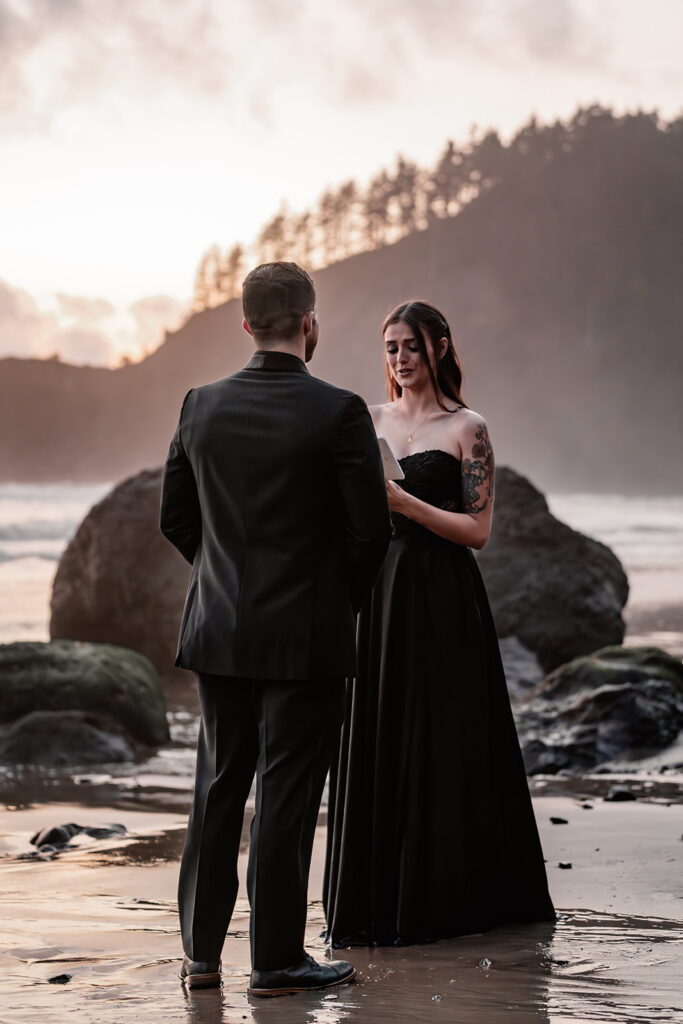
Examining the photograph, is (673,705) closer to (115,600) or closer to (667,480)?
(115,600)

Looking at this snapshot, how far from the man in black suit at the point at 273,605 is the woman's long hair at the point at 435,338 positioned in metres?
1.03

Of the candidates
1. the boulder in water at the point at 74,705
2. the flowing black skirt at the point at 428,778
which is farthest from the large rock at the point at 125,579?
the flowing black skirt at the point at 428,778

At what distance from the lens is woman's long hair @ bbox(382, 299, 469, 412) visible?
4.33 metres

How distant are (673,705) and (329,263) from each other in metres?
93.9

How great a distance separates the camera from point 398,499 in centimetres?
404

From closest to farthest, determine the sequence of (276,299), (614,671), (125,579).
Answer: (276,299) < (614,671) < (125,579)

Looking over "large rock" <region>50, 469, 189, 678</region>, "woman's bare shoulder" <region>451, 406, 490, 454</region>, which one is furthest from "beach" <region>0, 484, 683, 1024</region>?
"large rock" <region>50, 469, 189, 678</region>

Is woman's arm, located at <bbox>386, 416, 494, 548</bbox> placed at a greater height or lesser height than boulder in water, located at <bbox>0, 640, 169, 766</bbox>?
greater

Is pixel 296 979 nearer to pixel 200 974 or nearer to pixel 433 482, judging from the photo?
pixel 200 974

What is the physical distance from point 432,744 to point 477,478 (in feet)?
2.91

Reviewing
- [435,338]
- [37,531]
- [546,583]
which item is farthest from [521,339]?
[435,338]

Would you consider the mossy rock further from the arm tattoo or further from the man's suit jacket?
the man's suit jacket

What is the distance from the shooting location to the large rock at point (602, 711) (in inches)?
287

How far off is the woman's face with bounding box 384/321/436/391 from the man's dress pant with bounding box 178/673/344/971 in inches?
55.9
